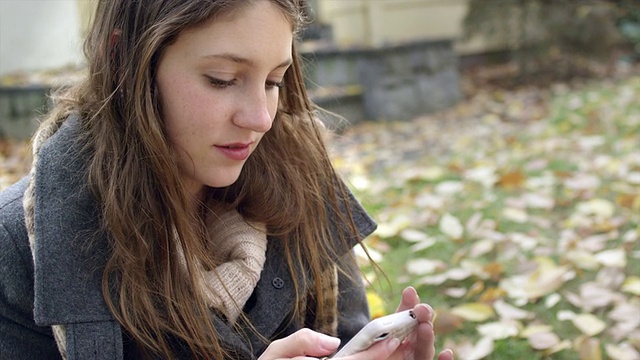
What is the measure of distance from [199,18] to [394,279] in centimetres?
152

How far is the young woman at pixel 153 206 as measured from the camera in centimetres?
135

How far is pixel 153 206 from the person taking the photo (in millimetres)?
1445

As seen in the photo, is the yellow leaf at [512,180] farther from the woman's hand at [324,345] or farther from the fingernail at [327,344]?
the fingernail at [327,344]

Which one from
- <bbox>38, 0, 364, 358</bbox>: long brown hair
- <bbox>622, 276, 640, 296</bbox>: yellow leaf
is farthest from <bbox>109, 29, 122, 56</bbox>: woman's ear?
<bbox>622, 276, 640, 296</bbox>: yellow leaf

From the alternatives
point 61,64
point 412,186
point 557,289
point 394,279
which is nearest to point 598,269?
point 557,289

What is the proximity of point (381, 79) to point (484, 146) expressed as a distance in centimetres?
179

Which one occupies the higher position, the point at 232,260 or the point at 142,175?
the point at 142,175

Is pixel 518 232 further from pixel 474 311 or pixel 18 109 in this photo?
pixel 18 109

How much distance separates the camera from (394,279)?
104 inches

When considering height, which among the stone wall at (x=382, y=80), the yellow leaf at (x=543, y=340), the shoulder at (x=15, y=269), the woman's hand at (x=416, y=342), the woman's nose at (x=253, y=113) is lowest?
the stone wall at (x=382, y=80)

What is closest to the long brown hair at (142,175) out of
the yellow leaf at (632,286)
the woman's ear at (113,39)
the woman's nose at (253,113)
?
the woman's ear at (113,39)

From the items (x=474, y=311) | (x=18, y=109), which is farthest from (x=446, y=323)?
(x=18, y=109)

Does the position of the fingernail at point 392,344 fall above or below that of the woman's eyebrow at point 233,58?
below

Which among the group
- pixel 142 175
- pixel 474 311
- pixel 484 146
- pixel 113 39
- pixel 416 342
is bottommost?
pixel 484 146
